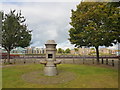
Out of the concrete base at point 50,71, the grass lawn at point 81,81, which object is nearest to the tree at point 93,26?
the grass lawn at point 81,81

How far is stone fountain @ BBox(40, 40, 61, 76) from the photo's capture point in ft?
33.7

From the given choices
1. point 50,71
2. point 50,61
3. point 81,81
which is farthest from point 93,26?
point 81,81

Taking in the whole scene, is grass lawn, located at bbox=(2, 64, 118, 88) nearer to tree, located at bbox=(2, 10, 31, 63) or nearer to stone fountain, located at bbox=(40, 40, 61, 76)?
stone fountain, located at bbox=(40, 40, 61, 76)

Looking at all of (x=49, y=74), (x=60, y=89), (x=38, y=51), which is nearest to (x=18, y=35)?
(x=49, y=74)

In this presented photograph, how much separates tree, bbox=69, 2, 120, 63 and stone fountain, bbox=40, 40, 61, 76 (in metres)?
7.40

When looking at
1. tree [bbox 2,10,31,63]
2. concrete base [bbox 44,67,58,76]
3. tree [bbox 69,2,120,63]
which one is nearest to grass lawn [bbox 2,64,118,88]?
concrete base [bbox 44,67,58,76]

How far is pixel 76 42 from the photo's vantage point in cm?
1870

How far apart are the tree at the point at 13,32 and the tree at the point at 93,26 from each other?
937cm

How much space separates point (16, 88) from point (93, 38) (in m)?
12.6

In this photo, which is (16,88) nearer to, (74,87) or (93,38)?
(74,87)

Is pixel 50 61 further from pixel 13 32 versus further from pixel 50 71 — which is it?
pixel 13 32

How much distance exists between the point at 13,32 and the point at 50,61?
474 inches

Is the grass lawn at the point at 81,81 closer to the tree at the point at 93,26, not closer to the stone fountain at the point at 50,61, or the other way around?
the stone fountain at the point at 50,61

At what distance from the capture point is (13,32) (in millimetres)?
19188
